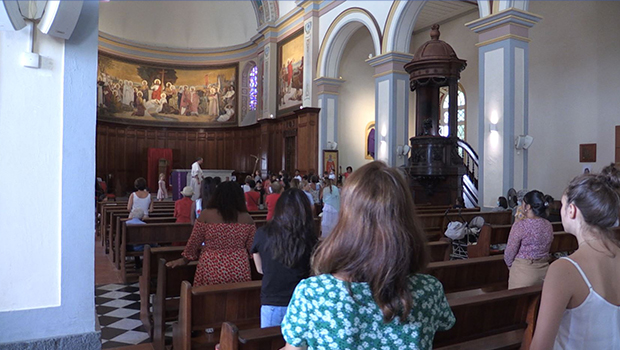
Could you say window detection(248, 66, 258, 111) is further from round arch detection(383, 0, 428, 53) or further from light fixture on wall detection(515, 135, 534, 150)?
light fixture on wall detection(515, 135, 534, 150)

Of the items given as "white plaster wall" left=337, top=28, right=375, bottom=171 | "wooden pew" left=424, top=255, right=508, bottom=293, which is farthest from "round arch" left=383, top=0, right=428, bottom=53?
"wooden pew" left=424, top=255, right=508, bottom=293

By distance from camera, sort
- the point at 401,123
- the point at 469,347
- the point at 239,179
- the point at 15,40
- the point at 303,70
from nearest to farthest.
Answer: the point at 469,347
the point at 15,40
the point at 401,123
the point at 303,70
the point at 239,179

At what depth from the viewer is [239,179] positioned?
72.8 ft

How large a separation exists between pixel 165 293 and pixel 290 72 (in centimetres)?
1575

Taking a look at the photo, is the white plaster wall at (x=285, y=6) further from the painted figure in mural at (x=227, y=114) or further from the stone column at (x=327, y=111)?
the painted figure in mural at (x=227, y=114)

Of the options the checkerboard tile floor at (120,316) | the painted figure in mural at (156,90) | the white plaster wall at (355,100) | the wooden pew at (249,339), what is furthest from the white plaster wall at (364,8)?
the wooden pew at (249,339)

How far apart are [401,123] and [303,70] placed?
5.50 m

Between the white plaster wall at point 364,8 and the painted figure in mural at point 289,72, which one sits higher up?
the white plaster wall at point 364,8

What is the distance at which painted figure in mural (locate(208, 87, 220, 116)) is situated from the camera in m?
22.9

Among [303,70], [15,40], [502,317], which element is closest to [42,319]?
[15,40]

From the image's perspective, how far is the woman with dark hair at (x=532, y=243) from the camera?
3586mm

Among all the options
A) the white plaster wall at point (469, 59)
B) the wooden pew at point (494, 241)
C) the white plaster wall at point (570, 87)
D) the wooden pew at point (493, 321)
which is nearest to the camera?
the wooden pew at point (493, 321)

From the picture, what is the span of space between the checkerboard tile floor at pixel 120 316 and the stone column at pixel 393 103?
9184 millimetres

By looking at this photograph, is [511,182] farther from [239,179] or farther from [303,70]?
[239,179]
